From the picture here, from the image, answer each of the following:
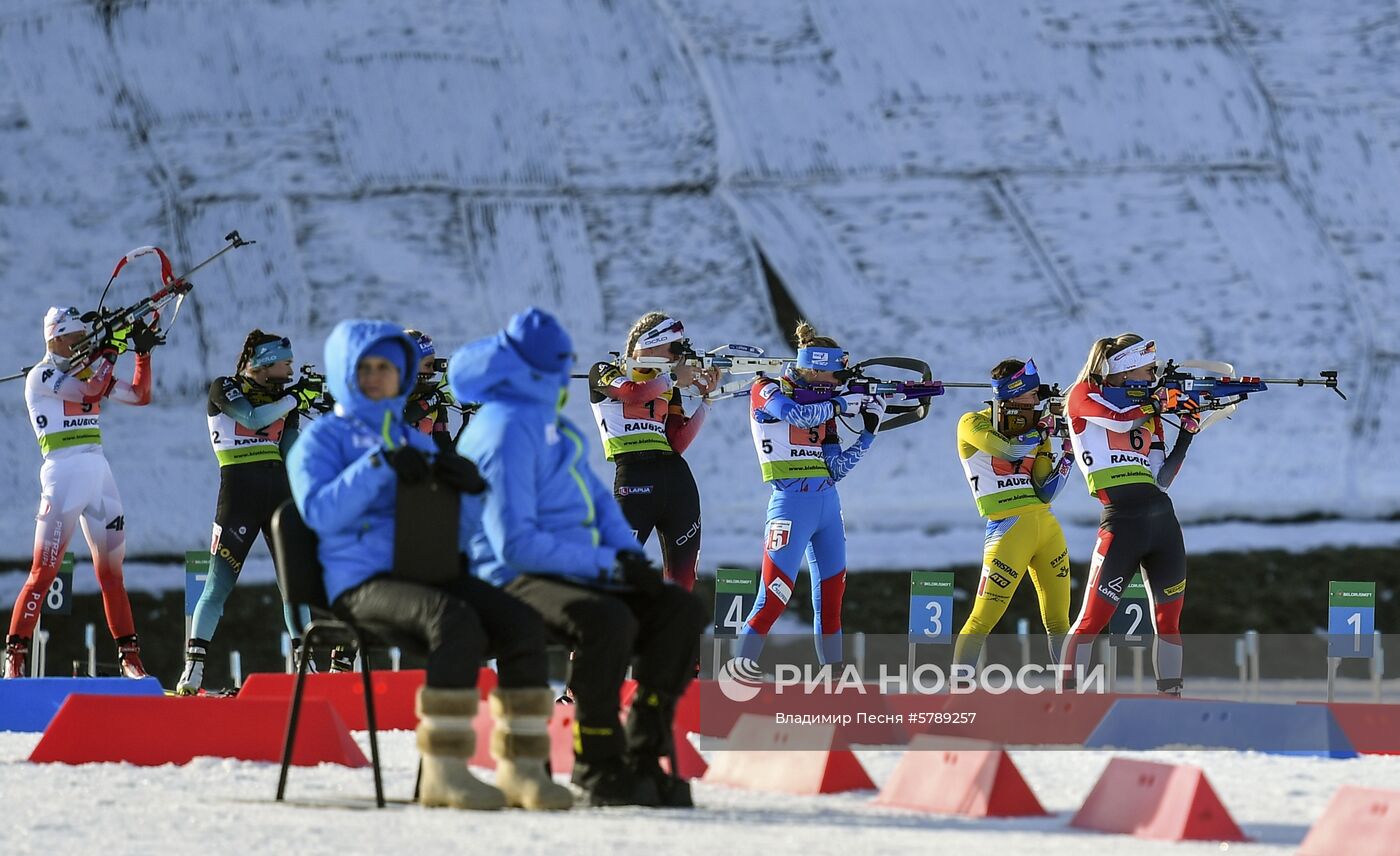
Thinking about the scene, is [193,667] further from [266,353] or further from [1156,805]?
[1156,805]

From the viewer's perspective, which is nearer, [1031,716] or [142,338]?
[1031,716]

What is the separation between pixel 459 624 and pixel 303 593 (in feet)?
1.48

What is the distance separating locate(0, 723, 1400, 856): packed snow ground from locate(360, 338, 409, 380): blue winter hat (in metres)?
0.99

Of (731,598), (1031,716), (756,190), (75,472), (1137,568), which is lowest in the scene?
(1031,716)

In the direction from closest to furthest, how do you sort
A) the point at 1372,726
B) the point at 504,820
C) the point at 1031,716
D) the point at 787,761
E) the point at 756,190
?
the point at 504,820 → the point at 787,761 → the point at 1031,716 → the point at 1372,726 → the point at 756,190

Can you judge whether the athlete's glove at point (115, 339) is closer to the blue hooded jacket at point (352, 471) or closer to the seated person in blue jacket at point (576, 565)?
the blue hooded jacket at point (352, 471)

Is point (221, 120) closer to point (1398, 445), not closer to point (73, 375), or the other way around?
point (73, 375)

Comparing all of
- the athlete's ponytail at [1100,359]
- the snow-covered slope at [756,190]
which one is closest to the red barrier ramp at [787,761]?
the athlete's ponytail at [1100,359]

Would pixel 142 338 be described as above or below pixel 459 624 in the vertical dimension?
above

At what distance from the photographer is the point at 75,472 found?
800 centimetres

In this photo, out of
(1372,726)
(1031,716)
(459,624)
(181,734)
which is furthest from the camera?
(1372,726)

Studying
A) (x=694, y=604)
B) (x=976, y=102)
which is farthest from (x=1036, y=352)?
(x=694, y=604)

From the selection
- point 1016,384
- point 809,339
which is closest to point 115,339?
point 809,339

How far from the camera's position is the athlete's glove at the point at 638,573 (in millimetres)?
4676
